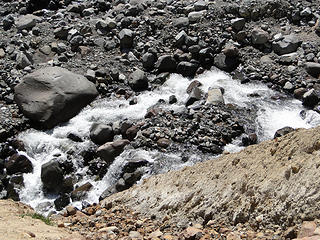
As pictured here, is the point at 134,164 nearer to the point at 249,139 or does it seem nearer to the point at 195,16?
the point at 249,139

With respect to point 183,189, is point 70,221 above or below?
below

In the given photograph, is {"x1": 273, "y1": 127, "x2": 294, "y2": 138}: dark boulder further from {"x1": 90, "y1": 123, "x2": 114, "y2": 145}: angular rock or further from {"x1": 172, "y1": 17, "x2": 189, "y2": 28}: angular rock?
{"x1": 172, "y1": 17, "x2": 189, "y2": 28}: angular rock

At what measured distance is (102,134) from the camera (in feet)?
36.2

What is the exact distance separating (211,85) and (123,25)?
403 centimetres

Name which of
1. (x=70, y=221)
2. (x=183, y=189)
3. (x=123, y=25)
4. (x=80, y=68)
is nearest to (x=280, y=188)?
(x=183, y=189)

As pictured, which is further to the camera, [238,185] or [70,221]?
[70,221]

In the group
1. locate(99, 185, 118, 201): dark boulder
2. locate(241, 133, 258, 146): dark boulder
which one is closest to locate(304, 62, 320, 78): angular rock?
locate(241, 133, 258, 146): dark boulder

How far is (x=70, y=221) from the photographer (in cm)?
778

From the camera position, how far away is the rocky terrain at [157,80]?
695 centimetres

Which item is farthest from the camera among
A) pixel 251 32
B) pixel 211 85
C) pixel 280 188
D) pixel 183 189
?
pixel 251 32

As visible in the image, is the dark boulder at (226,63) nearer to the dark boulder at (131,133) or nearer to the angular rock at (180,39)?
the angular rock at (180,39)

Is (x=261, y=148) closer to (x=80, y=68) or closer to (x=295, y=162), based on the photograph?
(x=295, y=162)

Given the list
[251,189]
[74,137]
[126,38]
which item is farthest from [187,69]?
[251,189]

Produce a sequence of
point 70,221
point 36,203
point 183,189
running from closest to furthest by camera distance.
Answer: point 183,189, point 70,221, point 36,203
